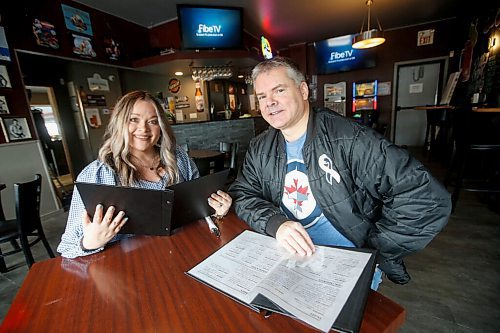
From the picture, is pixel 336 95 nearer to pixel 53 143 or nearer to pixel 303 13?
pixel 303 13

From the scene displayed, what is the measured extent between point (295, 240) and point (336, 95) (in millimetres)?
7095

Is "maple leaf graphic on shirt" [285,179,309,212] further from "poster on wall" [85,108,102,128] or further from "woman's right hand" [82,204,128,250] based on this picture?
"poster on wall" [85,108,102,128]

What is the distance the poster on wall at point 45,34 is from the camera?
327 cm

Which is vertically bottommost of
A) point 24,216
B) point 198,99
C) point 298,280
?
point 24,216

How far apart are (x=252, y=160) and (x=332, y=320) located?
0.74 meters

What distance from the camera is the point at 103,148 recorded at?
114cm

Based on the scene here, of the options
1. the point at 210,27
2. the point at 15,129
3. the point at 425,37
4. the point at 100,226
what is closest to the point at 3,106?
the point at 15,129

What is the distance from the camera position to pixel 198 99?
596 centimetres

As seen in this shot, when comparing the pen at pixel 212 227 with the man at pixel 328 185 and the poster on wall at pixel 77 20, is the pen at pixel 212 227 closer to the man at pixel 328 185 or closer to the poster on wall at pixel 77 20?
the man at pixel 328 185

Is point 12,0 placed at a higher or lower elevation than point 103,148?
higher

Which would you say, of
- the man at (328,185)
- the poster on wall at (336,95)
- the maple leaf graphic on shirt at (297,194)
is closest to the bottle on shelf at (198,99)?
the poster on wall at (336,95)

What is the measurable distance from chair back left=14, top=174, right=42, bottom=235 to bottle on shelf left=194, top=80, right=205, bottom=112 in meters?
4.32

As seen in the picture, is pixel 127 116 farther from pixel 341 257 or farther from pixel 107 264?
pixel 341 257

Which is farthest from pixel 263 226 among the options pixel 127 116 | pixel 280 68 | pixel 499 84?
pixel 499 84
